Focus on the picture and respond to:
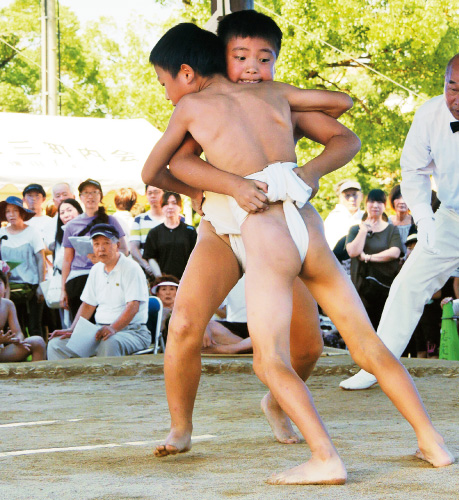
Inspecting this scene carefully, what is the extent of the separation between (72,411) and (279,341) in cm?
200

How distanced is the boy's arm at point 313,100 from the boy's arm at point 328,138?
0.13 feet

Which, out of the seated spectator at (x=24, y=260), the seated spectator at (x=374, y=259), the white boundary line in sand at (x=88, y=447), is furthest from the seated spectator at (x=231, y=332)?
the white boundary line in sand at (x=88, y=447)

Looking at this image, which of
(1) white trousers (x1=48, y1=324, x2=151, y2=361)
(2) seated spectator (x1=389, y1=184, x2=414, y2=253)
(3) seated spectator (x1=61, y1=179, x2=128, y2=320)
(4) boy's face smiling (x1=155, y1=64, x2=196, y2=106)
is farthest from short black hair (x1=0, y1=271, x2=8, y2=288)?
(4) boy's face smiling (x1=155, y1=64, x2=196, y2=106)

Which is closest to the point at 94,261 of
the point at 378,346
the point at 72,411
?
the point at 72,411

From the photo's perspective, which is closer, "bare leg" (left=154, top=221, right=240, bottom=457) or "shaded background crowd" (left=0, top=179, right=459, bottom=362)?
"bare leg" (left=154, top=221, right=240, bottom=457)

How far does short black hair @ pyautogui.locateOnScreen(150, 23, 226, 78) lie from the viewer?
119 inches

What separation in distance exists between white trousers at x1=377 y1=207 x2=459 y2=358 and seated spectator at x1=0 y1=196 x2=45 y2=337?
4.24 m

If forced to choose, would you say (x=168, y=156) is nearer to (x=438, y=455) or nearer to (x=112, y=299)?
(x=438, y=455)

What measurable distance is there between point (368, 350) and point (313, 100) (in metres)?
0.85

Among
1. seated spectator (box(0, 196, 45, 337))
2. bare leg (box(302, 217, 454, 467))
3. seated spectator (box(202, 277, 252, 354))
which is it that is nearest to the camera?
bare leg (box(302, 217, 454, 467))

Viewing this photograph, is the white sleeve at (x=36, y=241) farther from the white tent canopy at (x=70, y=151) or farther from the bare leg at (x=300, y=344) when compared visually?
the bare leg at (x=300, y=344)

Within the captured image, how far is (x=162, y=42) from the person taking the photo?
10.1 ft

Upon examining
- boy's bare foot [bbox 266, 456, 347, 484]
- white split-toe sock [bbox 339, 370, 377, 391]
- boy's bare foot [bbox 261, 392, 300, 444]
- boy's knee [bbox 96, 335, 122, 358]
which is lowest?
boy's knee [bbox 96, 335, 122, 358]

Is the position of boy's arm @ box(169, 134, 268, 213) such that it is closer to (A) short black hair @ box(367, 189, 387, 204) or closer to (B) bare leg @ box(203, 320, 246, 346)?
(B) bare leg @ box(203, 320, 246, 346)
